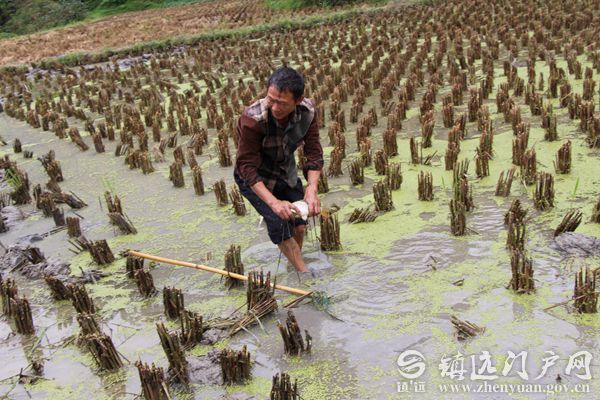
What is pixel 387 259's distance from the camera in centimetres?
430

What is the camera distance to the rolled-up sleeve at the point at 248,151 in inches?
145

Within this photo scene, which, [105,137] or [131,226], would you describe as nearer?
[131,226]

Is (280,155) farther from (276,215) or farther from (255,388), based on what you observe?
(255,388)

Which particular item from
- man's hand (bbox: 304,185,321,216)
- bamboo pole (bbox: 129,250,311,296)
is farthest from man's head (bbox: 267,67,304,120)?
bamboo pole (bbox: 129,250,311,296)

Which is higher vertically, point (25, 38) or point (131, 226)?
point (25, 38)

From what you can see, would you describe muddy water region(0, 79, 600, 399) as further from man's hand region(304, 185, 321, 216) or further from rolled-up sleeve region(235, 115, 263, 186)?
rolled-up sleeve region(235, 115, 263, 186)

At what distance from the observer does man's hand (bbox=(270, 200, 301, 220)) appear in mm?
3693

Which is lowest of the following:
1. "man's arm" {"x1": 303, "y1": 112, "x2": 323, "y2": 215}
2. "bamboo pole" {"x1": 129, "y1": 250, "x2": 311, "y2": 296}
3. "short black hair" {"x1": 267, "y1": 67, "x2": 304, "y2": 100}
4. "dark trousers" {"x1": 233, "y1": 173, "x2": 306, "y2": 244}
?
"bamboo pole" {"x1": 129, "y1": 250, "x2": 311, "y2": 296}

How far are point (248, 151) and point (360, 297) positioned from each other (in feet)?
3.74

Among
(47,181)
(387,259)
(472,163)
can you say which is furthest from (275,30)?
(387,259)

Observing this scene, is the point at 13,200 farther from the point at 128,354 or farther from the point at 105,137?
the point at 128,354

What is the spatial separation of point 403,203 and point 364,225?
53 cm

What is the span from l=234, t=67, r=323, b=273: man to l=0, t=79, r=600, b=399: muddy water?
51 centimetres
